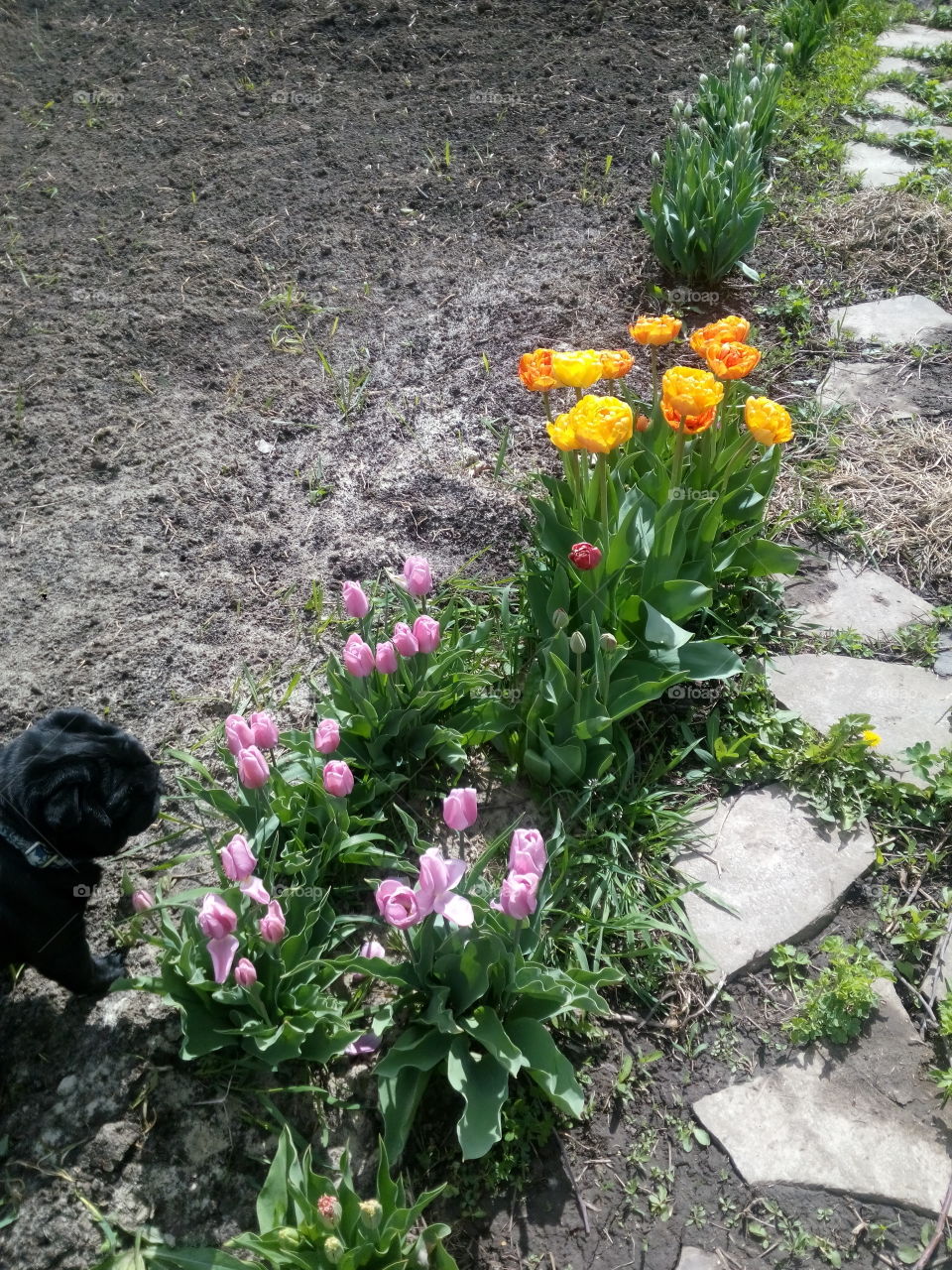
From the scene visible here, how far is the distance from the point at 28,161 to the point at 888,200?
12.9 ft

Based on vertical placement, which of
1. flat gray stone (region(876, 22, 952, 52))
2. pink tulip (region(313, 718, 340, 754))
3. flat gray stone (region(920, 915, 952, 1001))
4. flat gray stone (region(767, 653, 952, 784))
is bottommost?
flat gray stone (region(920, 915, 952, 1001))

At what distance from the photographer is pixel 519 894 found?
155 cm

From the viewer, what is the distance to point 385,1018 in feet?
5.93

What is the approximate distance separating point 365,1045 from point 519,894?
58 cm

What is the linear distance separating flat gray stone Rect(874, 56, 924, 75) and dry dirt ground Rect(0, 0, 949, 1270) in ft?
2.87

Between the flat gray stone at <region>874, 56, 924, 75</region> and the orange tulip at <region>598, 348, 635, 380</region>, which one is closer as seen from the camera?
the orange tulip at <region>598, 348, 635, 380</region>

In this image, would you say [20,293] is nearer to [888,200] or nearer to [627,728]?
[627,728]

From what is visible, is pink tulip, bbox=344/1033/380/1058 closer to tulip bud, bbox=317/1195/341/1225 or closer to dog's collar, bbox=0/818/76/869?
tulip bud, bbox=317/1195/341/1225

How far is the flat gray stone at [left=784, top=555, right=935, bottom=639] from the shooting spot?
9.00 ft

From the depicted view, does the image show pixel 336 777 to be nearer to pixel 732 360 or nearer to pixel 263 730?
pixel 263 730

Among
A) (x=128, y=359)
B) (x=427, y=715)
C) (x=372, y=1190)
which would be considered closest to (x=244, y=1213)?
(x=372, y=1190)

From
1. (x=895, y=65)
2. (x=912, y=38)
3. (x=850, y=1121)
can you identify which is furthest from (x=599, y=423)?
(x=912, y=38)

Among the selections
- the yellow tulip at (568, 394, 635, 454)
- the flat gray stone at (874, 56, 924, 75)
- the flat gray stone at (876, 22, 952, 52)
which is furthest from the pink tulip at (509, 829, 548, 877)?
the flat gray stone at (876, 22, 952, 52)

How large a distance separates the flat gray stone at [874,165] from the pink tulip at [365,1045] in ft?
13.9
